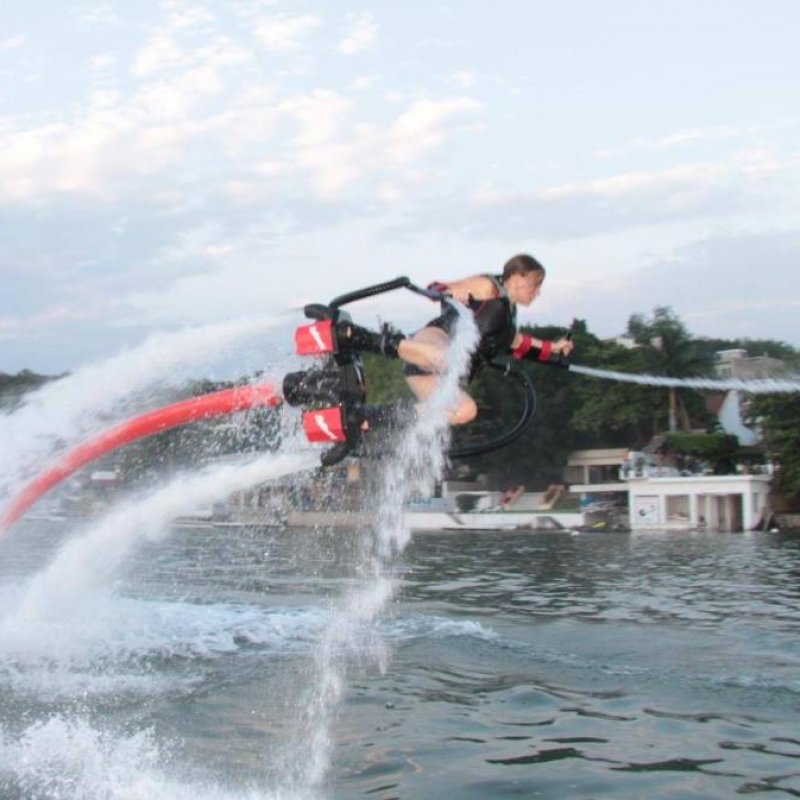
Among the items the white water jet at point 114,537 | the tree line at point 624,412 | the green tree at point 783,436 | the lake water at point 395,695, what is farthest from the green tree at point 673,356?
the white water jet at point 114,537

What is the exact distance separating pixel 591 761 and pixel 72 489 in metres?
9.13

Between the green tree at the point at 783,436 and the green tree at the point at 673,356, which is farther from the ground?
the green tree at the point at 673,356

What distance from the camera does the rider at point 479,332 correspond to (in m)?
11.0

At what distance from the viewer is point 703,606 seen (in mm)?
23078

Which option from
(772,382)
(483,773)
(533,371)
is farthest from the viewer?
(533,371)

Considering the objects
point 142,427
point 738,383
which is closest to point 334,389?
point 142,427

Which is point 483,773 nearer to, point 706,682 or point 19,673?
point 706,682

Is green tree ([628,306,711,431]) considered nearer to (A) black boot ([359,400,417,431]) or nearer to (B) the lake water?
(B) the lake water

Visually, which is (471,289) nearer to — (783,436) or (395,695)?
(395,695)

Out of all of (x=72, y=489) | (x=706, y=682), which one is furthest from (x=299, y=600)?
(x=706, y=682)

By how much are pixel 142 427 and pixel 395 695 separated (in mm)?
4483

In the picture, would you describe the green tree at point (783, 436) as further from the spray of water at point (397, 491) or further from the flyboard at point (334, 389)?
the flyboard at point (334, 389)

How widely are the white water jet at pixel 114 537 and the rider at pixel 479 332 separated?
7.81 feet

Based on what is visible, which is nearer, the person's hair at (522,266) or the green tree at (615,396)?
the person's hair at (522,266)
